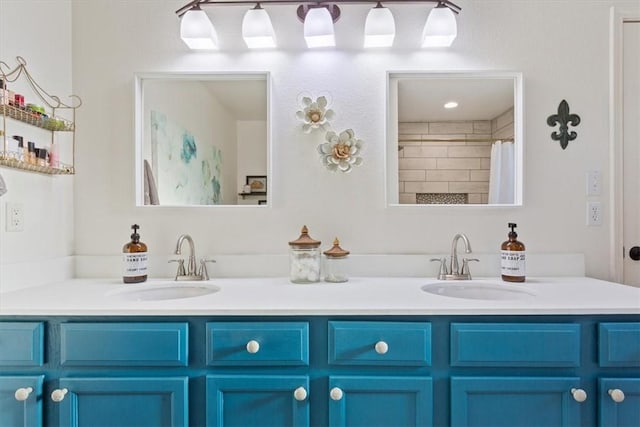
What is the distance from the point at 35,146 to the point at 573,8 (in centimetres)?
241

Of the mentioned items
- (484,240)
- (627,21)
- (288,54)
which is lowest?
(484,240)

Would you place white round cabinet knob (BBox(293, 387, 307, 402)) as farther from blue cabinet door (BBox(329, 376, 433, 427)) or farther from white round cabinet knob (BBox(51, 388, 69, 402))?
white round cabinet knob (BBox(51, 388, 69, 402))

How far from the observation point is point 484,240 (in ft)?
5.08

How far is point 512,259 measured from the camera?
1.39 meters

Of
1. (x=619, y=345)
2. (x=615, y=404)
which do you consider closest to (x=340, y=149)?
(x=619, y=345)

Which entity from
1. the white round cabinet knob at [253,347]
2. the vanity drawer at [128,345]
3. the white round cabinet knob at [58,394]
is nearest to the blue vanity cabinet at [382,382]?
the white round cabinet knob at [253,347]

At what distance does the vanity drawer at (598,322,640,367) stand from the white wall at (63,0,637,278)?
1.89 feet

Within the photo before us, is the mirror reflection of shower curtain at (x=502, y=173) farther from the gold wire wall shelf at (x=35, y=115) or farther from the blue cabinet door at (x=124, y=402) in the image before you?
the gold wire wall shelf at (x=35, y=115)

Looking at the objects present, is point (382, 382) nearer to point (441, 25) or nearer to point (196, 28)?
point (441, 25)

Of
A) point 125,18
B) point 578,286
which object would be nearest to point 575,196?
point 578,286

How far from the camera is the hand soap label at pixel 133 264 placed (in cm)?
141

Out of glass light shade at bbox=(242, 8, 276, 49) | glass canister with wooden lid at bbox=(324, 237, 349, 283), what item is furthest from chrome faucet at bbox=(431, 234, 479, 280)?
glass light shade at bbox=(242, 8, 276, 49)

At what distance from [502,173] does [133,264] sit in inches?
66.1

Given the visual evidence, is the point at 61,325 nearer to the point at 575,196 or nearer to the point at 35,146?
the point at 35,146
